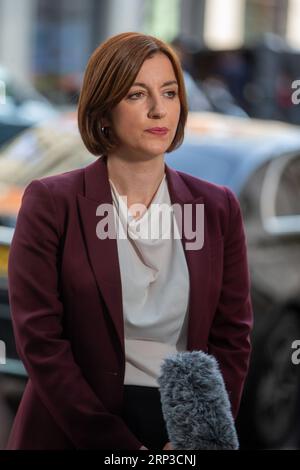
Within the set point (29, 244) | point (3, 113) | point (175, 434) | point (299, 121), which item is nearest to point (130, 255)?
point (29, 244)

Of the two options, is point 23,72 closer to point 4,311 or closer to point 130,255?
point 4,311

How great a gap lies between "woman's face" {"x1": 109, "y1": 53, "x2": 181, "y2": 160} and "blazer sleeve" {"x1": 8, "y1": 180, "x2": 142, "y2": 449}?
0.75ft

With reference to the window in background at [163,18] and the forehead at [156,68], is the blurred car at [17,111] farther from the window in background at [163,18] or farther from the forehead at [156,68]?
the window in background at [163,18]

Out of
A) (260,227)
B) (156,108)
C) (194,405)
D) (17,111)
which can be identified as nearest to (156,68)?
(156,108)

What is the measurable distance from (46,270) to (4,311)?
248 centimetres

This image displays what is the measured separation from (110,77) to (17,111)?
8590 mm

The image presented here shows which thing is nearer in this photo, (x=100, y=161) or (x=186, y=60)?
(x=100, y=161)

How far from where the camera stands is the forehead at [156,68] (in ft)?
6.75

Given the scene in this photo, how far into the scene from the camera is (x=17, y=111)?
10492 millimetres

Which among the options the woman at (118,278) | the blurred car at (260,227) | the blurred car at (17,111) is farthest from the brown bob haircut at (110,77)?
the blurred car at (17,111)

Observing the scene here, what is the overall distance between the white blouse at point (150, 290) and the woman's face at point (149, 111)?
0.41 ft

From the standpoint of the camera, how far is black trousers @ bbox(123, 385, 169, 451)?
2068mm

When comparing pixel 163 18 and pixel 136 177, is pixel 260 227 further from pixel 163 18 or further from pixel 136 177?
pixel 163 18

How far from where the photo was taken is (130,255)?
2.10 meters
